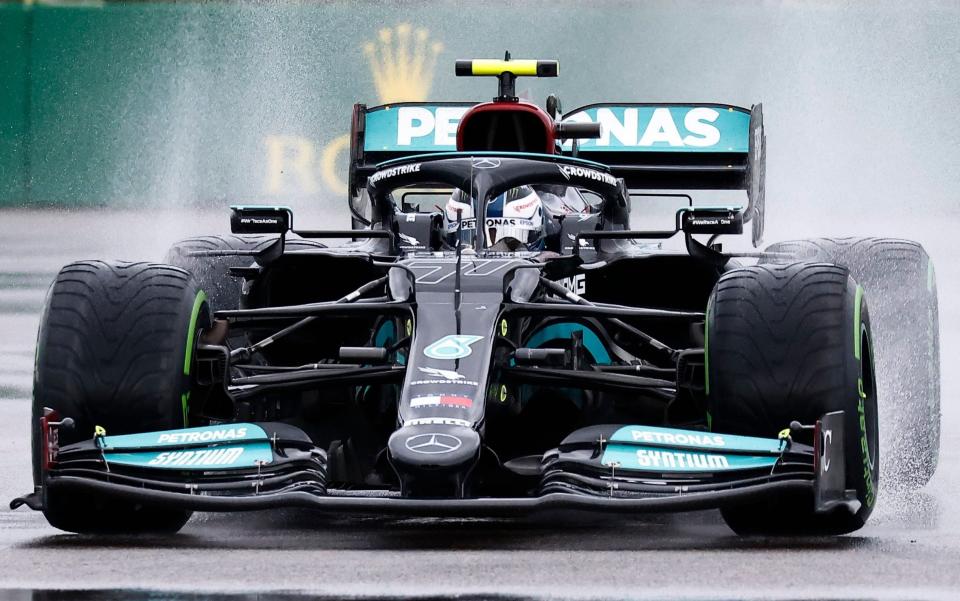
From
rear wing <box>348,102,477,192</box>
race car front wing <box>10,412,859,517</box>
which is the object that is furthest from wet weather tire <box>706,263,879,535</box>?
rear wing <box>348,102,477,192</box>

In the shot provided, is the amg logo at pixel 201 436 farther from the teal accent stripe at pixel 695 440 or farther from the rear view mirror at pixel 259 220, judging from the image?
the rear view mirror at pixel 259 220

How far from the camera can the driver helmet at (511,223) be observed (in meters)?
9.48

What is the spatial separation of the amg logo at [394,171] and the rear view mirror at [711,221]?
5.40 feet

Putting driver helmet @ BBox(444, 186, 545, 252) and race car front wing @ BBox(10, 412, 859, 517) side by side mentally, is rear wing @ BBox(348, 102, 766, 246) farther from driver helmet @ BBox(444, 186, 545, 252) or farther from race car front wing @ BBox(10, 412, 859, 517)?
race car front wing @ BBox(10, 412, 859, 517)

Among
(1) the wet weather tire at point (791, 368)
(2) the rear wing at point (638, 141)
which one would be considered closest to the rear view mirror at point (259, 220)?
(1) the wet weather tire at point (791, 368)

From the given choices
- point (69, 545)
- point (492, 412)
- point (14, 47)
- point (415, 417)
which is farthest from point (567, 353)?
point (14, 47)

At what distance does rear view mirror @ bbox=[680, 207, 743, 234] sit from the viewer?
857 cm

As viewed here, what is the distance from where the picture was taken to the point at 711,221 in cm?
860

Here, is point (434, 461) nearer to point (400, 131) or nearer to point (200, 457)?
point (200, 457)

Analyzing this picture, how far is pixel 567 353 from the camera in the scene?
8.25 meters

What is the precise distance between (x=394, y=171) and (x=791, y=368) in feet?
10.5

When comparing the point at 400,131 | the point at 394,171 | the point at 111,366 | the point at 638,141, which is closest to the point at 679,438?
the point at 111,366

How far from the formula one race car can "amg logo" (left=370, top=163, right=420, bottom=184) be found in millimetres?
13

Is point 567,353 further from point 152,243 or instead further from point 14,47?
point 14,47
